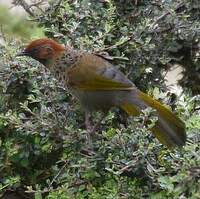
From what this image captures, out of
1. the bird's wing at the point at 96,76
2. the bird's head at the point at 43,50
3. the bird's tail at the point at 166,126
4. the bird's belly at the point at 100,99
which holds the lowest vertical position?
the bird's tail at the point at 166,126

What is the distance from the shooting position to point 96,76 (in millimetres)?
3885

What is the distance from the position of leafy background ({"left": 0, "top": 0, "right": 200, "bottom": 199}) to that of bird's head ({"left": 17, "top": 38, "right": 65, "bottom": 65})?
65 millimetres

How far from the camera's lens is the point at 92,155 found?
3.32 m

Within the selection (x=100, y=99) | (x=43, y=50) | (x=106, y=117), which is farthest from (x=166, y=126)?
(x=43, y=50)

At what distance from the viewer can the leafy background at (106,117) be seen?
3.09 meters

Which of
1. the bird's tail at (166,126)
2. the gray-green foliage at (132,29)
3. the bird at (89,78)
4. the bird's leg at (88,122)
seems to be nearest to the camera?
the bird's tail at (166,126)

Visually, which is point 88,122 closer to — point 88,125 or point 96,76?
point 88,125

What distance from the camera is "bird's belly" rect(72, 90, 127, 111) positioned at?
151 inches

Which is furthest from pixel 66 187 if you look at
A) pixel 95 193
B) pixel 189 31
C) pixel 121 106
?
pixel 189 31

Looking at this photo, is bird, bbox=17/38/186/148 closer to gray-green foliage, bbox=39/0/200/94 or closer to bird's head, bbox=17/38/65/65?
bird's head, bbox=17/38/65/65

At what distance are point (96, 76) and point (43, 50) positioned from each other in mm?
353

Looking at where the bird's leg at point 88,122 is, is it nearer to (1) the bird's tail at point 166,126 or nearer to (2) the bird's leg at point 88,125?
(2) the bird's leg at point 88,125

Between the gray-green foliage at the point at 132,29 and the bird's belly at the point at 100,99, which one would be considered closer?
the bird's belly at the point at 100,99

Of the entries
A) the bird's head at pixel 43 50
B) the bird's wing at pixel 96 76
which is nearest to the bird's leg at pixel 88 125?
the bird's wing at pixel 96 76
